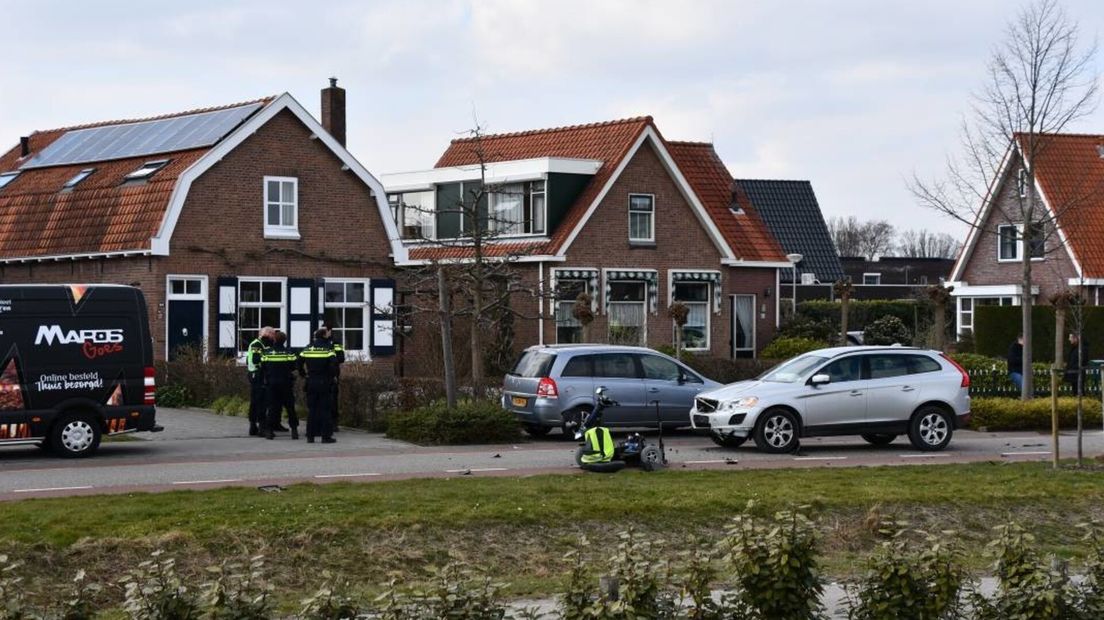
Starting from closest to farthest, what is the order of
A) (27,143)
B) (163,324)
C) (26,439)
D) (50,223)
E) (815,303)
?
(26,439) → (163,324) → (50,223) → (27,143) → (815,303)

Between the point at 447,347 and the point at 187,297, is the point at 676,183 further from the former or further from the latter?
the point at 447,347

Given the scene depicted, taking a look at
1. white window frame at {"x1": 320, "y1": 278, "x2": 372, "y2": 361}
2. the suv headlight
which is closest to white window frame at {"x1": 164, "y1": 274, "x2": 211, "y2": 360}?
white window frame at {"x1": 320, "y1": 278, "x2": 372, "y2": 361}

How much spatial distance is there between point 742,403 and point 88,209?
20.5 meters

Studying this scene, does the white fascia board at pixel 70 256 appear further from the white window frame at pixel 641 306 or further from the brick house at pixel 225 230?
the white window frame at pixel 641 306

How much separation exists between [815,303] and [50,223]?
96.5 ft

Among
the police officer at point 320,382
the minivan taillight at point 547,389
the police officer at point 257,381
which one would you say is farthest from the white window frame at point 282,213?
the minivan taillight at point 547,389

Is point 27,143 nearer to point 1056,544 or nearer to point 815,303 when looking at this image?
point 815,303

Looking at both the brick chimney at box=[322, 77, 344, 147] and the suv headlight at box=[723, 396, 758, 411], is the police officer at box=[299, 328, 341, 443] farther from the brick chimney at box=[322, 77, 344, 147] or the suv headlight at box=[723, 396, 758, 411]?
the brick chimney at box=[322, 77, 344, 147]

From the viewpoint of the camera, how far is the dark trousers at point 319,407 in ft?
76.9

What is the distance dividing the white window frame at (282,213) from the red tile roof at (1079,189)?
22415 mm

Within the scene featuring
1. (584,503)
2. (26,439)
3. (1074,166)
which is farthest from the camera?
(1074,166)

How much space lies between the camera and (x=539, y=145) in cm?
4606

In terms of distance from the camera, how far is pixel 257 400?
24906mm

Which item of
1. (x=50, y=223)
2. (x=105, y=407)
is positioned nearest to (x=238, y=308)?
(x=50, y=223)
